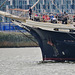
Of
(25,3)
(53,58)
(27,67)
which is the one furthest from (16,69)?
(25,3)

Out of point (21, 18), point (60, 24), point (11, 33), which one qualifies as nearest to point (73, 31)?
point (60, 24)

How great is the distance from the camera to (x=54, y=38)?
39.3 metres

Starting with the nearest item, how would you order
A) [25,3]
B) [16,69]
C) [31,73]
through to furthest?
1. [31,73]
2. [16,69]
3. [25,3]

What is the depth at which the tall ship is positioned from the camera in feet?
127

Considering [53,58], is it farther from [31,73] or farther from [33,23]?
[31,73]

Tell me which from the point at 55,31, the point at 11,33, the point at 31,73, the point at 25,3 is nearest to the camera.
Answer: the point at 31,73

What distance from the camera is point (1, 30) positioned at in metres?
78.1

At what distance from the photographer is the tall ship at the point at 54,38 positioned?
127 ft

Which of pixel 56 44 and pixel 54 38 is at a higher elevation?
pixel 54 38

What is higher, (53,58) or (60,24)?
(60,24)

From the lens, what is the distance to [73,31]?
128ft

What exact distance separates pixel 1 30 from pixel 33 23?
38074 mm

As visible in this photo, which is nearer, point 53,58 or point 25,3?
point 53,58

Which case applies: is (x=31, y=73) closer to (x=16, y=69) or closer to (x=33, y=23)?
A: (x=16, y=69)
